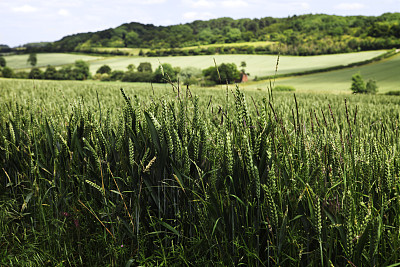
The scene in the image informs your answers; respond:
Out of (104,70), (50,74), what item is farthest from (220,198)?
(104,70)

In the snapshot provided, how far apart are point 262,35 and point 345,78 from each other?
5743 cm

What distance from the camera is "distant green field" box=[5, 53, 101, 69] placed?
2734 inches

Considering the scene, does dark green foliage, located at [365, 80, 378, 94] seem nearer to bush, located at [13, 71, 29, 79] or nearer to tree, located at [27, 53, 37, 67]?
bush, located at [13, 71, 29, 79]

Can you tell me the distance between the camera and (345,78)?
48.8 m

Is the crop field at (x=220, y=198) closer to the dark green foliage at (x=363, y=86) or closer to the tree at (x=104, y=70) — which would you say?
the dark green foliage at (x=363, y=86)

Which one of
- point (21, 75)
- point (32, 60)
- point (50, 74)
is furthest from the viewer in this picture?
point (32, 60)

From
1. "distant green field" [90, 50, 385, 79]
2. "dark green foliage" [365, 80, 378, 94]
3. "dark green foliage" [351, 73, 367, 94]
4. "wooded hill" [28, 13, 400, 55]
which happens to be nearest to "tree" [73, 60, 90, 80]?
"distant green field" [90, 50, 385, 79]

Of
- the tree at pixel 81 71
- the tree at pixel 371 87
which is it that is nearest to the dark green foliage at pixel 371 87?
the tree at pixel 371 87

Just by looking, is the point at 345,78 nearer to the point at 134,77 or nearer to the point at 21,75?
the point at 134,77

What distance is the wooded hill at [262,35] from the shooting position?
7775 centimetres

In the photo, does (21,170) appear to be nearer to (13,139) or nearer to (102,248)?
(13,139)

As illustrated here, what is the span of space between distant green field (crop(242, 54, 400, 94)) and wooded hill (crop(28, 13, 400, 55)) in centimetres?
2220

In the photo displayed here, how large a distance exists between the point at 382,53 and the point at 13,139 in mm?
74157

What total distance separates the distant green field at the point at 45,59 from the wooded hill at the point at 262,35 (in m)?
7.31
